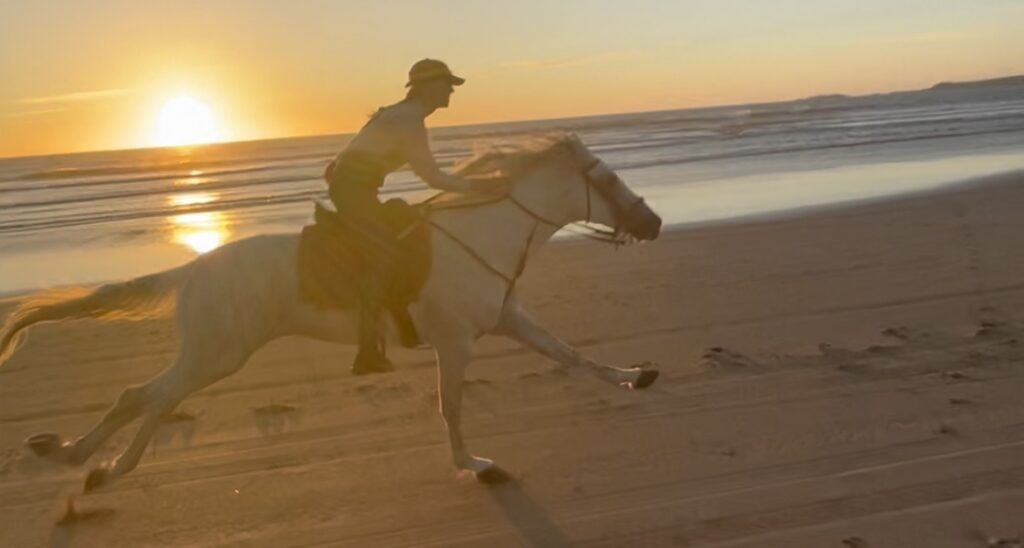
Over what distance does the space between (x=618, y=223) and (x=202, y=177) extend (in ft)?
123

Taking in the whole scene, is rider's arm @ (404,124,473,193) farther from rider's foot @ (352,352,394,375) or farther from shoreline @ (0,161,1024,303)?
shoreline @ (0,161,1024,303)

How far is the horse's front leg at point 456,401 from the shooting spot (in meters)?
6.50

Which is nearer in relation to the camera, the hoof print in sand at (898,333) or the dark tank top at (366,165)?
the dark tank top at (366,165)

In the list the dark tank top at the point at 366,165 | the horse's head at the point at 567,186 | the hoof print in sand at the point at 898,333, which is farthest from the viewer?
the hoof print in sand at the point at 898,333

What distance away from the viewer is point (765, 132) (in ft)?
149

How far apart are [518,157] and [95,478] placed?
308 cm

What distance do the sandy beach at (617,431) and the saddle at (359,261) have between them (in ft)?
3.62

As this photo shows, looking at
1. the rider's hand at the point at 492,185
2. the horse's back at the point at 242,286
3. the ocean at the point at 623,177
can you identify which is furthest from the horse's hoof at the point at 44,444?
the ocean at the point at 623,177

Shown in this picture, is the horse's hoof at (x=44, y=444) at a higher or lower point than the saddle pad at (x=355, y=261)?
lower

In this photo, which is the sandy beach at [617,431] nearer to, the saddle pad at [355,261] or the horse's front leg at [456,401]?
the horse's front leg at [456,401]

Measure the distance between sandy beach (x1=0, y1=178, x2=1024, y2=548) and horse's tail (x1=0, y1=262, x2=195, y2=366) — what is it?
104 centimetres

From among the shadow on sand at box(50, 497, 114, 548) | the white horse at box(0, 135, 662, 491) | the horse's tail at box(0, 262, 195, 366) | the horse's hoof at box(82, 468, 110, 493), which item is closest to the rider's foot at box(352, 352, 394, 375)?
the white horse at box(0, 135, 662, 491)

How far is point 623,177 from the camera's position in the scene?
89.8 feet

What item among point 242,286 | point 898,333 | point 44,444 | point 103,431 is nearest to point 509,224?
point 242,286
